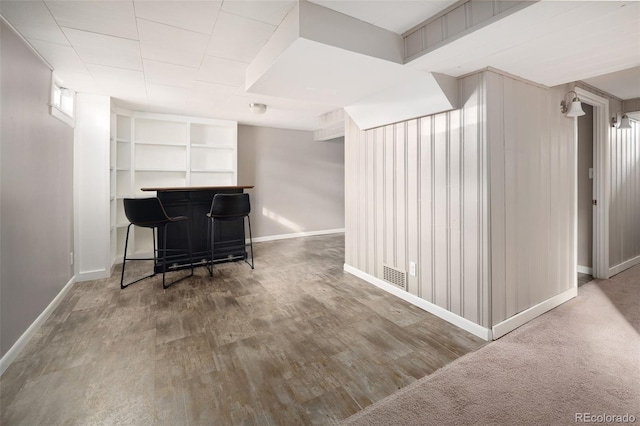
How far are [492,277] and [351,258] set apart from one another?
71.1 inches

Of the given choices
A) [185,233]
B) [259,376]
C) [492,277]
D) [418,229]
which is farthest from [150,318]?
[492,277]

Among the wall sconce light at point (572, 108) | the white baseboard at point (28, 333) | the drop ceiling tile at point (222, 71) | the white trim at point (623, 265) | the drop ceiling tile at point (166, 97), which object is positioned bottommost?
the white baseboard at point (28, 333)

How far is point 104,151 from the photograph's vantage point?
3502mm

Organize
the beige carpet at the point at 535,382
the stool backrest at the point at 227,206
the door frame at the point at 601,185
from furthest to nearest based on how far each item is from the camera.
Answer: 1. the stool backrest at the point at 227,206
2. the door frame at the point at 601,185
3. the beige carpet at the point at 535,382

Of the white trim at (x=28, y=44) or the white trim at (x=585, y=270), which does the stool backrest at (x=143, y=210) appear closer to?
the white trim at (x=28, y=44)

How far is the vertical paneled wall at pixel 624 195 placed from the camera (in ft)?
11.3

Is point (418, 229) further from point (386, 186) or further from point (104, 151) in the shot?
point (104, 151)

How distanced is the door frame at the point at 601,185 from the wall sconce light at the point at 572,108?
979 mm

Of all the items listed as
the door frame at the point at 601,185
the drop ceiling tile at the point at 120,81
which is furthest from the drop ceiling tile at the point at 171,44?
the door frame at the point at 601,185

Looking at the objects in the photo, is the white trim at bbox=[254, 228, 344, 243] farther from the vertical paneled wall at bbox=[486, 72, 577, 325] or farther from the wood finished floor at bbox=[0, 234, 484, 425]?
the vertical paneled wall at bbox=[486, 72, 577, 325]

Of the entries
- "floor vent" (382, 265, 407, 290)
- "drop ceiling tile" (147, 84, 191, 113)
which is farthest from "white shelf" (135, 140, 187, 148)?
"floor vent" (382, 265, 407, 290)

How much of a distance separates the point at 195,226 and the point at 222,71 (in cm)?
214

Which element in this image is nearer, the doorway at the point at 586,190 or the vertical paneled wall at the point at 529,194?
the vertical paneled wall at the point at 529,194

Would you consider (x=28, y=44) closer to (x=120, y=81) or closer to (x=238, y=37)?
(x=120, y=81)
